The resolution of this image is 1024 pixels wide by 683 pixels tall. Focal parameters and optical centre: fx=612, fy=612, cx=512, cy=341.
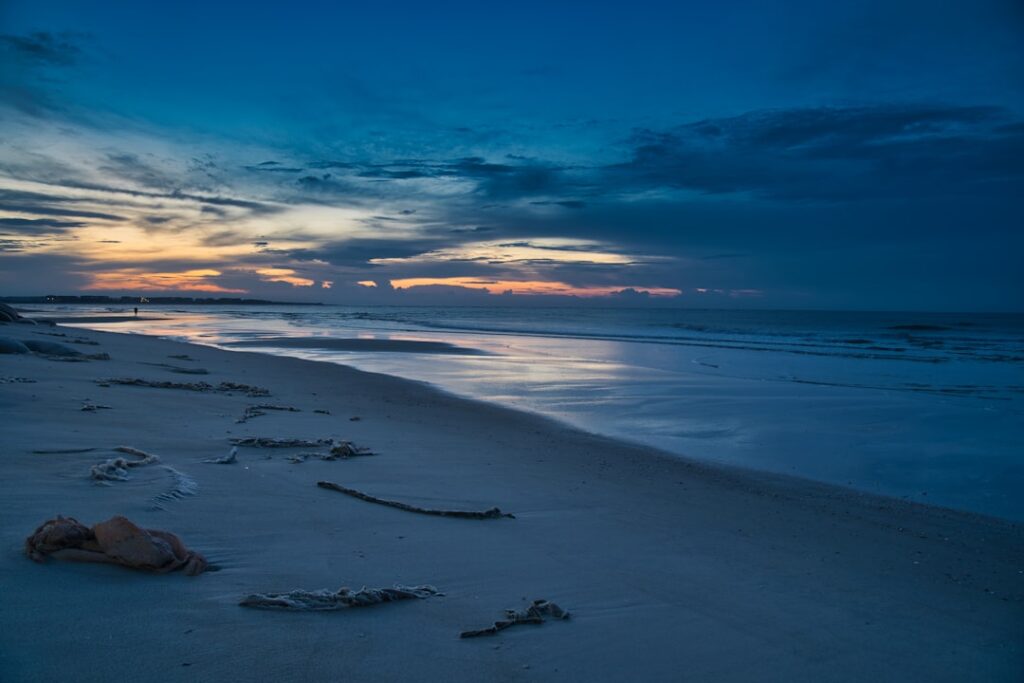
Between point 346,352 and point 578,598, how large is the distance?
76.3 feet

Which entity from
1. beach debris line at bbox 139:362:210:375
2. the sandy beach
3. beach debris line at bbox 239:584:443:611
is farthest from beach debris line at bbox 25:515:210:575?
beach debris line at bbox 139:362:210:375

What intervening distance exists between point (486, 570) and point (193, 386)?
9.75 metres

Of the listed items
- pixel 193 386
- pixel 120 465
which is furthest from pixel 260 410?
pixel 120 465

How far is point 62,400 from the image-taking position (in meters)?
8.23

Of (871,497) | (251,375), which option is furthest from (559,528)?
(251,375)

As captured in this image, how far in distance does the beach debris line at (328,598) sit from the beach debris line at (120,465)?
8.13 feet

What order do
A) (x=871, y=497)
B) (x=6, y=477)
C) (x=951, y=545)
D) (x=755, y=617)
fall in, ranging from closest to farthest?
1. (x=755, y=617)
2. (x=6, y=477)
3. (x=951, y=545)
4. (x=871, y=497)

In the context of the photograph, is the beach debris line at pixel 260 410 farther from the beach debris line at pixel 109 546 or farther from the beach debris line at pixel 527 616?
the beach debris line at pixel 527 616

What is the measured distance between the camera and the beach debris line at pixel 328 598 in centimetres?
Answer: 311

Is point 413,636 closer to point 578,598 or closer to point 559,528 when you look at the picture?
point 578,598

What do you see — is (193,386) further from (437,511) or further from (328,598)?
(328,598)

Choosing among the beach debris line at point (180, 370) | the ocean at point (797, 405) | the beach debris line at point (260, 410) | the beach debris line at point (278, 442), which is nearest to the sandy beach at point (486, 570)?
the beach debris line at point (278, 442)

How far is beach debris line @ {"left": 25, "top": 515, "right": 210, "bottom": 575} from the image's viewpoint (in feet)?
10.6

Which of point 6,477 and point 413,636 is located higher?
point 6,477
